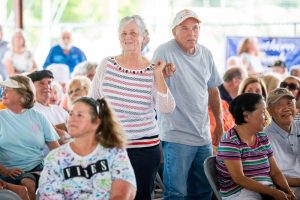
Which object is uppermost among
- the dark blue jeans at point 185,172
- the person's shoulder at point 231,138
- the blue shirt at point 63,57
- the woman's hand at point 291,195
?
the blue shirt at point 63,57

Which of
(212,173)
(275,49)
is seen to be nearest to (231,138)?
(212,173)

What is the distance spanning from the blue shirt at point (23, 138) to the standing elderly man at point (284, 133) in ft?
4.98

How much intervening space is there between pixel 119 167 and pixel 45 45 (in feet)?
38.4

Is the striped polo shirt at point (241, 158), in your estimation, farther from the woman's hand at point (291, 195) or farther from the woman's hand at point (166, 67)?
the woman's hand at point (166, 67)

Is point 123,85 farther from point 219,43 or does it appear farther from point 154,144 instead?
point 219,43

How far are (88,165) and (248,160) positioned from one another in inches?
54.1

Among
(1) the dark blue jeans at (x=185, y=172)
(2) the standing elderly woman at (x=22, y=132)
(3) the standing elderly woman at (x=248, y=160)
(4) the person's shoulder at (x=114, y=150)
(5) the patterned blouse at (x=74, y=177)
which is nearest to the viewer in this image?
(5) the patterned blouse at (x=74, y=177)

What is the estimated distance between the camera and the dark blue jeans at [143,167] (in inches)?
195

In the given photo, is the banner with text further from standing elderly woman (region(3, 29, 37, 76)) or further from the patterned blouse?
the patterned blouse

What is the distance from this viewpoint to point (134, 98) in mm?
A: 4977

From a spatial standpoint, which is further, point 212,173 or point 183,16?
point 183,16

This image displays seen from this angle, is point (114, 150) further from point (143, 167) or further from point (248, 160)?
point (248, 160)

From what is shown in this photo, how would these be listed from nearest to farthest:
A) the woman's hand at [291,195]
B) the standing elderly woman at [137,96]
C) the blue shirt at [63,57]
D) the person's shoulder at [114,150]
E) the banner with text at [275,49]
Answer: the person's shoulder at [114,150] < the standing elderly woman at [137,96] < the woman's hand at [291,195] < the blue shirt at [63,57] < the banner with text at [275,49]

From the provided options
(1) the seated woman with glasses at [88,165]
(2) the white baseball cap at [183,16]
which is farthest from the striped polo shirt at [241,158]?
(1) the seated woman with glasses at [88,165]
